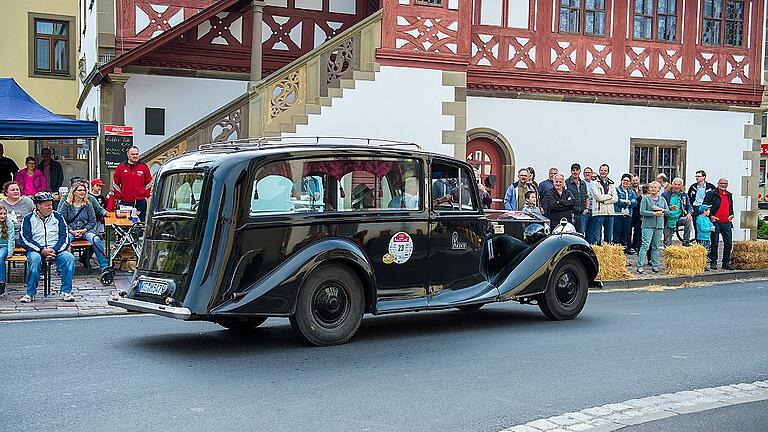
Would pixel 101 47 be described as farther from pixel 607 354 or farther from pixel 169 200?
pixel 607 354

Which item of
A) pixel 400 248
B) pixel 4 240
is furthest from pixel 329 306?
pixel 4 240

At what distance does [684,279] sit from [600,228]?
2104 millimetres

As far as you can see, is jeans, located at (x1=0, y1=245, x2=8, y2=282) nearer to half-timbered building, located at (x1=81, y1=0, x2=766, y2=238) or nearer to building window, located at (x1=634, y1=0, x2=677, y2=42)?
half-timbered building, located at (x1=81, y1=0, x2=766, y2=238)

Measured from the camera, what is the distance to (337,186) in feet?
30.4

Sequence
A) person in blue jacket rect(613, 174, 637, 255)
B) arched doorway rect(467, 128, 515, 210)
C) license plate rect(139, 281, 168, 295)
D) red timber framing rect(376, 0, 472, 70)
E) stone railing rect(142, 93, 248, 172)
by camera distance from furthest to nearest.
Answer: arched doorway rect(467, 128, 515, 210), person in blue jacket rect(613, 174, 637, 255), red timber framing rect(376, 0, 472, 70), stone railing rect(142, 93, 248, 172), license plate rect(139, 281, 168, 295)

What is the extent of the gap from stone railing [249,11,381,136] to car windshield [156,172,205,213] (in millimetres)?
8192

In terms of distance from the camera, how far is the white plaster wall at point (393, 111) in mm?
18344

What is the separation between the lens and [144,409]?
647 centimetres

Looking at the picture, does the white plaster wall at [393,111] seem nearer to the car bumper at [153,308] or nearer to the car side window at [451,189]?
the car side window at [451,189]

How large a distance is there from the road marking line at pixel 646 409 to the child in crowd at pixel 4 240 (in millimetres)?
8338

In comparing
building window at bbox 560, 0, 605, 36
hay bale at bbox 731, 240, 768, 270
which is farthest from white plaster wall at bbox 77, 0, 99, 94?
hay bale at bbox 731, 240, 768, 270

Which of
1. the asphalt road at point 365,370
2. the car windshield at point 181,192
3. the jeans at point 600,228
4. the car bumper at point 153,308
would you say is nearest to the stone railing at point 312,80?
the jeans at point 600,228

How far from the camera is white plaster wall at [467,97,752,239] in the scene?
22109 millimetres

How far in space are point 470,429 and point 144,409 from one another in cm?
223
